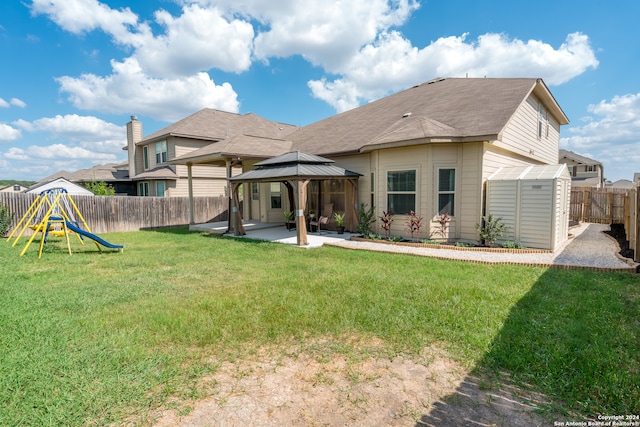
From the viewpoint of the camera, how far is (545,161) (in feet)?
47.4

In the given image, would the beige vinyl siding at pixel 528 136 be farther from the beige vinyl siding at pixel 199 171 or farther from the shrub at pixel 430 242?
the beige vinyl siding at pixel 199 171

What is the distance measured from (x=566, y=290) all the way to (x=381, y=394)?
171 inches

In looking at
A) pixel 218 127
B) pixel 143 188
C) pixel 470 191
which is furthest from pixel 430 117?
pixel 143 188

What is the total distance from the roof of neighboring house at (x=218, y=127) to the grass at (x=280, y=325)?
14.2m

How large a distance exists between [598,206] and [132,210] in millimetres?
22578

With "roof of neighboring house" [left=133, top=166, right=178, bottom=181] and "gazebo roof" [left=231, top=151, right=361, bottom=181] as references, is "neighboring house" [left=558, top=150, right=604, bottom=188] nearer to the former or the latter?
"gazebo roof" [left=231, top=151, right=361, bottom=181]

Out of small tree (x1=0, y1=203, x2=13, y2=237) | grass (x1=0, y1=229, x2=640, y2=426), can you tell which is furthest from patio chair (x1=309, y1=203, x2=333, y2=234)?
small tree (x1=0, y1=203, x2=13, y2=237)

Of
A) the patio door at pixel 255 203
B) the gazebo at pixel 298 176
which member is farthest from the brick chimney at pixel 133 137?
the gazebo at pixel 298 176

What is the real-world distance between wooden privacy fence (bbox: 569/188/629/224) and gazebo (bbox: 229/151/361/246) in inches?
476

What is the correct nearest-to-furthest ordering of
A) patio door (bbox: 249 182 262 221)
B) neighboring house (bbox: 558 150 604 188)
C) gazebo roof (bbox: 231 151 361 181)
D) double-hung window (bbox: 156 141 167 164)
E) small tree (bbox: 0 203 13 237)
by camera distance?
1. gazebo roof (bbox: 231 151 361 181)
2. small tree (bbox: 0 203 13 237)
3. patio door (bbox: 249 182 262 221)
4. double-hung window (bbox: 156 141 167 164)
5. neighboring house (bbox: 558 150 604 188)

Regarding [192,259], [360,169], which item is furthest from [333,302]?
[360,169]

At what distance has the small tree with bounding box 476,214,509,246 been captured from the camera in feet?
28.4

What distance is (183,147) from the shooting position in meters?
19.7

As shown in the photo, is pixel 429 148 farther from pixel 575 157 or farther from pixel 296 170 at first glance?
pixel 575 157
